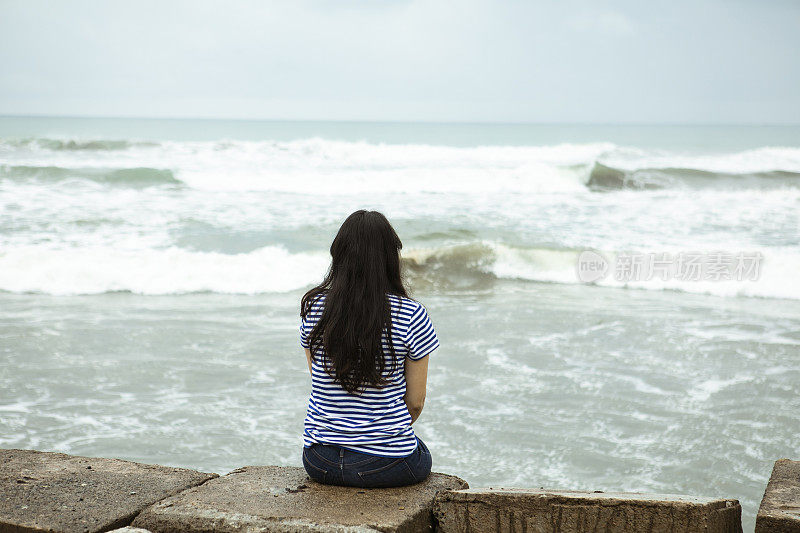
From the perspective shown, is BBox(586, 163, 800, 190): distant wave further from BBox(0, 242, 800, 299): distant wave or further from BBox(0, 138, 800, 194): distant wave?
BBox(0, 242, 800, 299): distant wave

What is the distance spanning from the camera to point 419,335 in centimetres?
270

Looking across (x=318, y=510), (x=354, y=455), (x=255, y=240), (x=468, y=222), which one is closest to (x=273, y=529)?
(x=318, y=510)

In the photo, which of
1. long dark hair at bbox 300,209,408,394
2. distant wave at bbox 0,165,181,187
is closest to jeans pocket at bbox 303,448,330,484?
long dark hair at bbox 300,209,408,394

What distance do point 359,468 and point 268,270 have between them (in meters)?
8.00

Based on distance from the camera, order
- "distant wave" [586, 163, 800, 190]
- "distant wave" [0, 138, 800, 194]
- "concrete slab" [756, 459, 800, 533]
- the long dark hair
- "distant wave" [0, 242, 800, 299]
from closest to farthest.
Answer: "concrete slab" [756, 459, 800, 533] → the long dark hair → "distant wave" [0, 242, 800, 299] → "distant wave" [0, 138, 800, 194] → "distant wave" [586, 163, 800, 190]

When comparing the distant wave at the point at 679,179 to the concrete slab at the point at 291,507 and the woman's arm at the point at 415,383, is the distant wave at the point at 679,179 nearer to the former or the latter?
the woman's arm at the point at 415,383

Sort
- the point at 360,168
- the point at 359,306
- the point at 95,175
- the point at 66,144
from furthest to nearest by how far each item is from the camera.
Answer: the point at 66,144, the point at 360,168, the point at 95,175, the point at 359,306

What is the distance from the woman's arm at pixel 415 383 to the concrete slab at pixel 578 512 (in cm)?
38

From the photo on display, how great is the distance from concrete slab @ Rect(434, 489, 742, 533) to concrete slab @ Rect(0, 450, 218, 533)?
41.7 inches

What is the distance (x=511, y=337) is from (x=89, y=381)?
3681 mm

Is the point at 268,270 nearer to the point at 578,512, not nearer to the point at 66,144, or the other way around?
the point at 578,512

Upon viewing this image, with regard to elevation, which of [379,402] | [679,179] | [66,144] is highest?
[66,144]

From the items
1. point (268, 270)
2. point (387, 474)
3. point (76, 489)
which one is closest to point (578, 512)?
point (387, 474)

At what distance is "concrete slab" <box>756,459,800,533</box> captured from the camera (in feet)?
7.77
